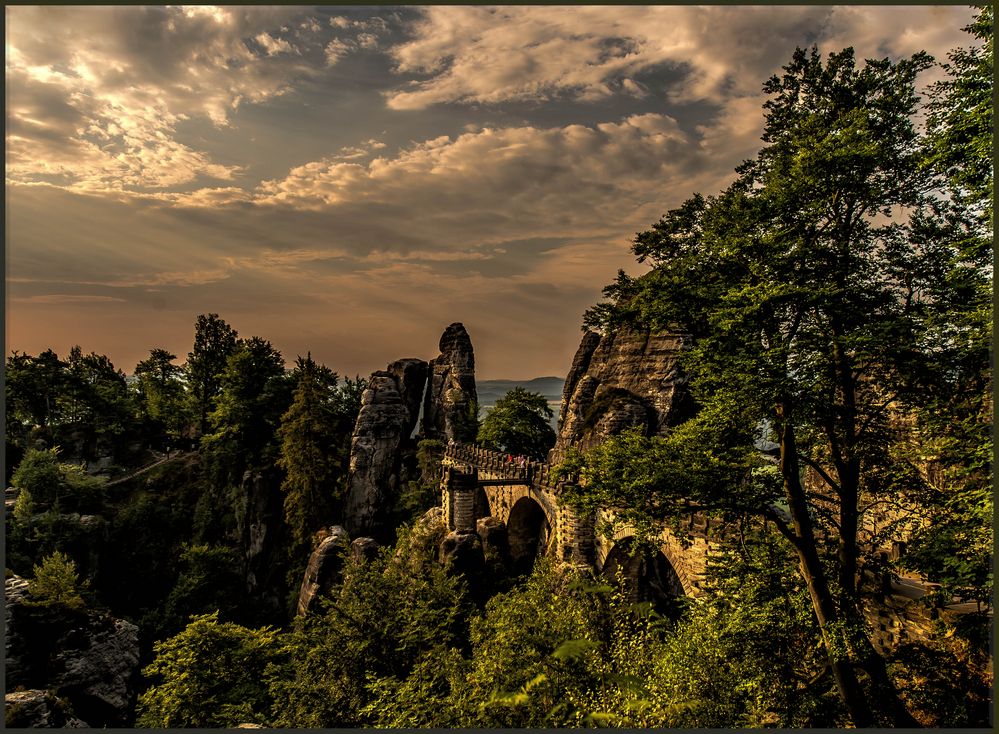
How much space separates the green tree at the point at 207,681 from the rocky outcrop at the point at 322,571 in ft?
34.6

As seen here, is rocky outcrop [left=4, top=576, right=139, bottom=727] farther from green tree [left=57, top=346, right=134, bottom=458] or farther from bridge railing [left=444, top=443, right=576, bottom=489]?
green tree [left=57, top=346, right=134, bottom=458]

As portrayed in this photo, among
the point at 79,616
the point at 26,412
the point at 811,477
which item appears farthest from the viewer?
the point at 26,412

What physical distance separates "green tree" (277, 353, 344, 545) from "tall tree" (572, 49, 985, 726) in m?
33.6

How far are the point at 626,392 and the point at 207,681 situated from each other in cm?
2958

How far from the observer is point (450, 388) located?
5484 cm

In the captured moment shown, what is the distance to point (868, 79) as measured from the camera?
36.4 ft

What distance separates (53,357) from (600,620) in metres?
55.6

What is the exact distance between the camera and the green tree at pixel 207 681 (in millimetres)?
17922

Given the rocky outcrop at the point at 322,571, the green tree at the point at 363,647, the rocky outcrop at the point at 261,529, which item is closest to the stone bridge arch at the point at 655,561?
the green tree at the point at 363,647

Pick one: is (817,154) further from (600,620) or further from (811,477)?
(811,477)

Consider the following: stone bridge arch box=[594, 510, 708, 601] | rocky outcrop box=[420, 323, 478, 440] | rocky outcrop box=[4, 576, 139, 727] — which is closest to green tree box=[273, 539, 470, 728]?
rocky outcrop box=[4, 576, 139, 727]

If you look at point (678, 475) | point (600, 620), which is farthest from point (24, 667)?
point (678, 475)

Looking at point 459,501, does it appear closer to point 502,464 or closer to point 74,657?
point 502,464

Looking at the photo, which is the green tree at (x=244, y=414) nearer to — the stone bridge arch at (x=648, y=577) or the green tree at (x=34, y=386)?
the green tree at (x=34, y=386)
